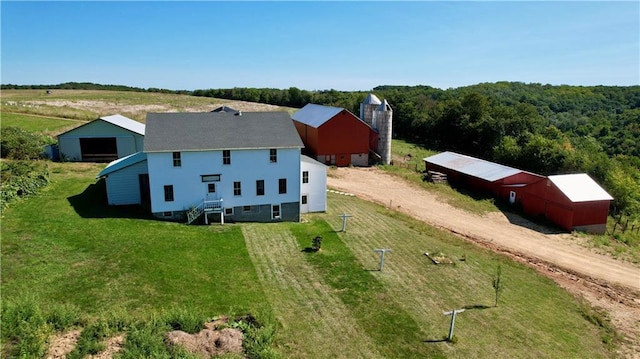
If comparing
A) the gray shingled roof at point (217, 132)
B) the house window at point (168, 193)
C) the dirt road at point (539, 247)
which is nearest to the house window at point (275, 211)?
the gray shingled roof at point (217, 132)

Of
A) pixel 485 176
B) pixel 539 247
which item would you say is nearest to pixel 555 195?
pixel 539 247

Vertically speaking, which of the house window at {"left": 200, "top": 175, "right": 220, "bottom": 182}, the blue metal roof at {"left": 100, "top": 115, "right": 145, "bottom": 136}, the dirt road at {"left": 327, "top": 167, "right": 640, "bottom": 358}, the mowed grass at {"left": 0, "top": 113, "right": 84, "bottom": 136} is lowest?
the dirt road at {"left": 327, "top": 167, "right": 640, "bottom": 358}

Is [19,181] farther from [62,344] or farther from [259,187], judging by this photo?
[62,344]

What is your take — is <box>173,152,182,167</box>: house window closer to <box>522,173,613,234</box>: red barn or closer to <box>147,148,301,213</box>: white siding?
<box>147,148,301,213</box>: white siding

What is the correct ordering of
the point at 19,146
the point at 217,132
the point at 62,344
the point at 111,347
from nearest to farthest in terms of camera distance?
the point at 62,344
the point at 111,347
the point at 217,132
the point at 19,146

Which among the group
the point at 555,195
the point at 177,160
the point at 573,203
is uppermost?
the point at 177,160

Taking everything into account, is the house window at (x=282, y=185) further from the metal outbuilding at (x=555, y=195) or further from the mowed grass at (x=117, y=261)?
the metal outbuilding at (x=555, y=195)

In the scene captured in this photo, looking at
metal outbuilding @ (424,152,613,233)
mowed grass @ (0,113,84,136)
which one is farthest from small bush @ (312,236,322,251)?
mowed grass @ (0,113,84,136)
